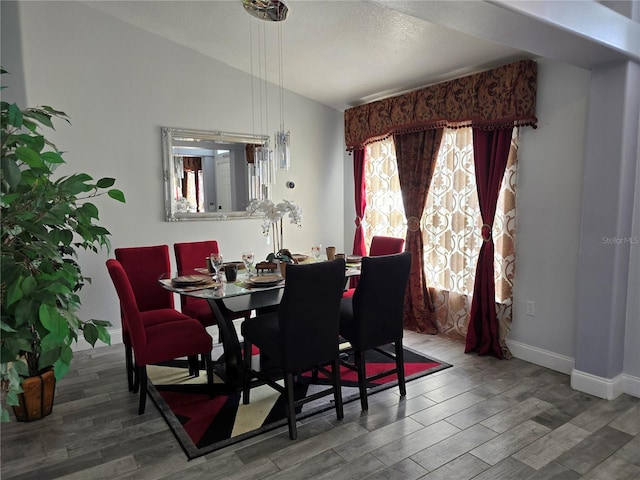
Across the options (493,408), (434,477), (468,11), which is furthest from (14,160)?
(493,408)

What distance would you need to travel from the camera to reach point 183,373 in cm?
336

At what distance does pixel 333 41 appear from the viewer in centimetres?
359

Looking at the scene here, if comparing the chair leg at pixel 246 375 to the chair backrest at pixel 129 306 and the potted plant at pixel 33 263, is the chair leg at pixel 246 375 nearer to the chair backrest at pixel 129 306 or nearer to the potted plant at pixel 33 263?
the chair backrest at pixel 129 306

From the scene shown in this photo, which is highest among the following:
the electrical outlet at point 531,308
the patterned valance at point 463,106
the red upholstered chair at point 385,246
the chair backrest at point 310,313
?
the patterned valance at point 463,106

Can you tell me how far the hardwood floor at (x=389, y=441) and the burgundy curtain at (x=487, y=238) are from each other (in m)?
0.53

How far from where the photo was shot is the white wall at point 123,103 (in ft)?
11.8

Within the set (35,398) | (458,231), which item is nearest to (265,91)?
(458,231)

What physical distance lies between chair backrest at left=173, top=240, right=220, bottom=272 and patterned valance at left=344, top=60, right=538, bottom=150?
2.17 meters

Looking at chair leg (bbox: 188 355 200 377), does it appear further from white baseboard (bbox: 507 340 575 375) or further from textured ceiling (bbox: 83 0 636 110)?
textured ceiling (bbox: 83 0 636 110)

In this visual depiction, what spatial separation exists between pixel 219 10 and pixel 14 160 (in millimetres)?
2755

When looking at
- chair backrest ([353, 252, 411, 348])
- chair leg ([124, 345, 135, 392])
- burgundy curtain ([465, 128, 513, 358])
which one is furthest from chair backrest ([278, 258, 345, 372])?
burgundy curtain ([465, 128, 513, 358])

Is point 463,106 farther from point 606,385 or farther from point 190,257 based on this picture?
point 190,257

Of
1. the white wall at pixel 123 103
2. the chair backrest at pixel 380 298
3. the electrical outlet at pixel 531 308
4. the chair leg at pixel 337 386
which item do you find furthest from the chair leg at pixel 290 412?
the white wall at pixel 123 103

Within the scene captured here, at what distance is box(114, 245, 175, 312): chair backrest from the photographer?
129 inches
